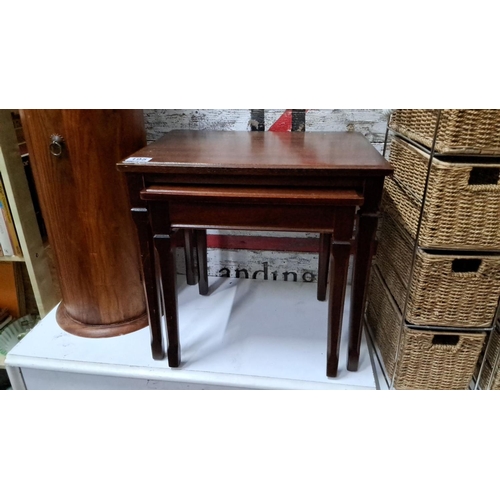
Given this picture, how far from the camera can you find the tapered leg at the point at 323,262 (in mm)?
1321

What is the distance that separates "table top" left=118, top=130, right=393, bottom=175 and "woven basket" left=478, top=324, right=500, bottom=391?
52 cm

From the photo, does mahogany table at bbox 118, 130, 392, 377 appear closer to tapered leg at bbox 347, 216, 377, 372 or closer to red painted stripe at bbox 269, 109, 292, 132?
tapered leg at bbox 347, 216, 377, 372

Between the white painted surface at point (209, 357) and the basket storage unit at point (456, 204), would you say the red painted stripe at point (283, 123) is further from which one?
the white painted surface at point (209, 357)

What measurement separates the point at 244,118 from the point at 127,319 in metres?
0.73

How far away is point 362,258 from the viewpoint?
0.95 metres

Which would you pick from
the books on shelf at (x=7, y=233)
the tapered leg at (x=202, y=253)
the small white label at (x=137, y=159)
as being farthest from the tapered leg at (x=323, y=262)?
the books on shelf at (x=7, y=233)

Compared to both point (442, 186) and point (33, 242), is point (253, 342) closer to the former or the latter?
Result: point (442, 186)

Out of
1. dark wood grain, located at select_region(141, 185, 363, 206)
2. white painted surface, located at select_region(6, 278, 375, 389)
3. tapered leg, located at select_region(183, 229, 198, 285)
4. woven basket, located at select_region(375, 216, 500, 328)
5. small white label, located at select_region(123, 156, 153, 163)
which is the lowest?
white painted surface, located at select_region(6, 278, 375, 389)

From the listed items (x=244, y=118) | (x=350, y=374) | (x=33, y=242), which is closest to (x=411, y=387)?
(x=350, y=374)

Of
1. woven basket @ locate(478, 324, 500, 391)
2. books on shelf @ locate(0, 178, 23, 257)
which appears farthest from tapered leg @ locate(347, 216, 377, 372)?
books on shelf @ locate(0, 178, 23, 257)

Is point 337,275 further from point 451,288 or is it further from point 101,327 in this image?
point 101,327

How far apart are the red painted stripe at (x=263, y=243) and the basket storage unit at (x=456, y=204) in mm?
534

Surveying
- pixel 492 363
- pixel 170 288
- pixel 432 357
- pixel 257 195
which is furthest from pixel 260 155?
pixel 492 363

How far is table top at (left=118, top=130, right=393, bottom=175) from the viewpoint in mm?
854
